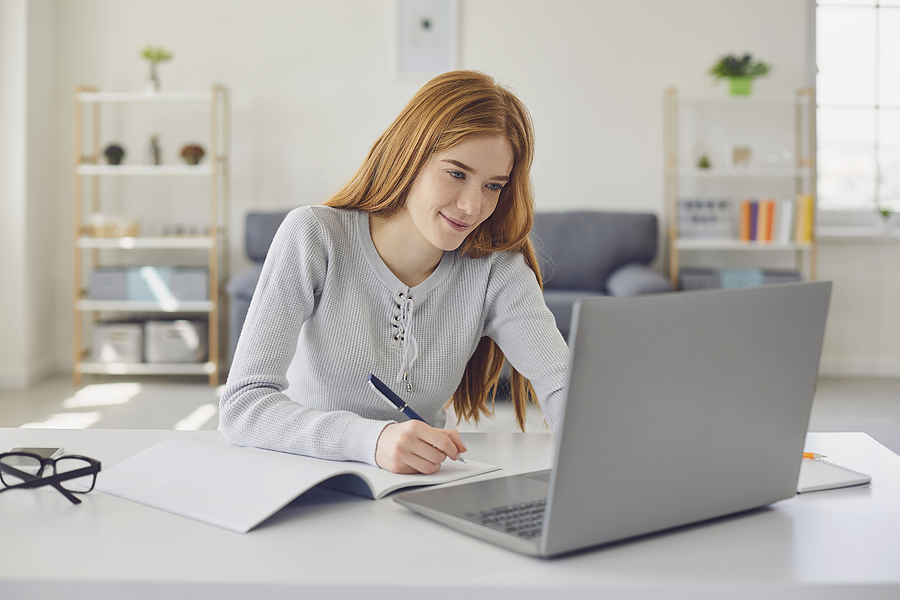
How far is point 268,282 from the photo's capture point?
109 cm

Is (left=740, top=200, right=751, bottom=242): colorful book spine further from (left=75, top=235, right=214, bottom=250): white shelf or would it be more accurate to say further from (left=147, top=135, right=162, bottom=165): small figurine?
(left=147, top=135, right=162, bottom=165): small figurine

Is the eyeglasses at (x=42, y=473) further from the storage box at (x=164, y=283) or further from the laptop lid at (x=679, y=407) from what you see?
the storage box at (x=164, y=283)

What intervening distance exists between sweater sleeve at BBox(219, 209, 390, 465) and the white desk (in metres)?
0.12

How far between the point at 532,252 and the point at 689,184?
3208mm

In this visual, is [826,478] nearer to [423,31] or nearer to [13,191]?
[423,31]

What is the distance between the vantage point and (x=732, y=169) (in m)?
3.93

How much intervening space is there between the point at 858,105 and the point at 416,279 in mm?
3903

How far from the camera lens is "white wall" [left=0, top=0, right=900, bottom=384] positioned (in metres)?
4.14

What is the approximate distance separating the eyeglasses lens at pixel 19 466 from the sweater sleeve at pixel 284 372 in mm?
207

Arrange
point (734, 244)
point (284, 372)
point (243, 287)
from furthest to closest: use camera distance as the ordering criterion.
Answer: point (734, 244)
point (243, 287)
point (284, 372)

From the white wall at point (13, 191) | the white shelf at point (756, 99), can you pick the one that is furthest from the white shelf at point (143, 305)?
the white shelf at point (756, 99)

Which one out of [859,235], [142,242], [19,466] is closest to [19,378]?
[142,242]

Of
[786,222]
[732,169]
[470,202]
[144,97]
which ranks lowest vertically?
[470,202]

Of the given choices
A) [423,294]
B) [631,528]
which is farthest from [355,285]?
[631,528]
